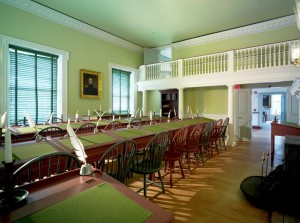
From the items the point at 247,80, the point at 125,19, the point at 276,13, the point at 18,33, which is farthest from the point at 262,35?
the point at 18,33

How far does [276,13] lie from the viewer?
6.50m

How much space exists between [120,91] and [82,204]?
8242 mm

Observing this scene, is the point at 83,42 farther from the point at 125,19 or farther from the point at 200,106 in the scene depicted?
the point at 200,106

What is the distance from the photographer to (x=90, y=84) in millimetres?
7414

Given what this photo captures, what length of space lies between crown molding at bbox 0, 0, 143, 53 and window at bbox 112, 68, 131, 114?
4.44 feet

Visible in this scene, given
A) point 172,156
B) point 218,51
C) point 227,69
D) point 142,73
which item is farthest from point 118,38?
point 172,156

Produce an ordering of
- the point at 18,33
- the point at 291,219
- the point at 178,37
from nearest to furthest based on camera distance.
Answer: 1. the point at 291,219
2. the point at 18,33
3. the point at 178,37

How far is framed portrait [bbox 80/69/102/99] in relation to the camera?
7.14 meters

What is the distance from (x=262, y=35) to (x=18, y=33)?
8.52 m

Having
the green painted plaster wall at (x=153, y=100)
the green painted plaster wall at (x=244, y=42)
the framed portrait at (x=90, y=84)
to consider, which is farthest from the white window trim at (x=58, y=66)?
the green painted plaster wall at (x=244, y=42)

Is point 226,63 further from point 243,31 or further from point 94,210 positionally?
point 94,210

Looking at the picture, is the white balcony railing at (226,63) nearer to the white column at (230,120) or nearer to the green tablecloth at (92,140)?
the white column at (230,120)

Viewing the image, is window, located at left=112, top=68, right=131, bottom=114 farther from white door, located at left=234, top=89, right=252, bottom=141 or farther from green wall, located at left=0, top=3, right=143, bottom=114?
white door, located at left=234, top=89, right=252, bottom=141

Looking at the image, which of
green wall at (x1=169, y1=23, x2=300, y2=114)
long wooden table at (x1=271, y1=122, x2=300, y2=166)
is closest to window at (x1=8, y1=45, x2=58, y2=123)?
green wall at (x1=169, y1=23, x2=300, y2=114)
